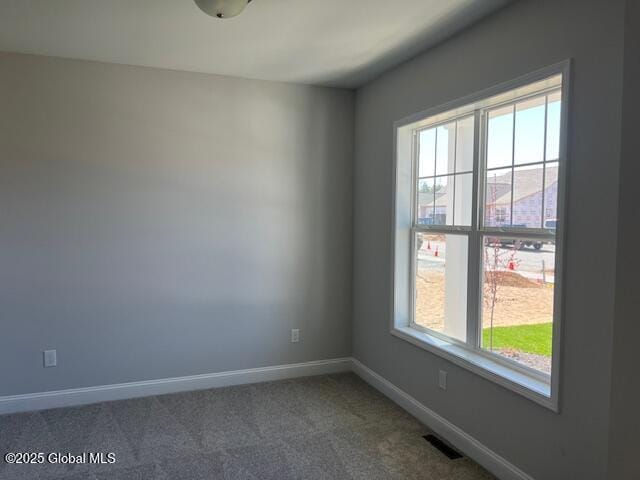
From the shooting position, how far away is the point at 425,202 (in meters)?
3.33

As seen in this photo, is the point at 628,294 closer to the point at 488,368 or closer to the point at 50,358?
the point at 488,368

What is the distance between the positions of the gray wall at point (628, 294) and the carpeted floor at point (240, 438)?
113 cm

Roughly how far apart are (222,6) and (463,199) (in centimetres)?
185

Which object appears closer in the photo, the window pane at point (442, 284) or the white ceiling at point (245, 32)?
the white ceiling at point (245, 32)

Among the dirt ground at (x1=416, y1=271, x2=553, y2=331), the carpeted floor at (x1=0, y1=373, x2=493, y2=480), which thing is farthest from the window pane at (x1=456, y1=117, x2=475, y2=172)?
the carpeted floor at (x1=0, y1=373, x2=493, y2=480)

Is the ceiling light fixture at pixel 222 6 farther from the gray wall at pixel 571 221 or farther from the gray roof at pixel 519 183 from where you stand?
the gray roof at pixel 519 183

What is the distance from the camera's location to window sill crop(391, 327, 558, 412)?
2.21 meters

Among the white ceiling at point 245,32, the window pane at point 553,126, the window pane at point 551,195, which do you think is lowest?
the window pane at point 551,195

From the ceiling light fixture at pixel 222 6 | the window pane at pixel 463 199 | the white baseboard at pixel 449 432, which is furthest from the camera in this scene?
the window pane at pixel 463 199

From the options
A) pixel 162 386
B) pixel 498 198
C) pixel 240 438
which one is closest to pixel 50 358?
pixel 162 386

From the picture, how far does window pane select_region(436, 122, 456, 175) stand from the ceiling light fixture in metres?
1.56

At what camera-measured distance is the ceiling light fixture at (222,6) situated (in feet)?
7.11

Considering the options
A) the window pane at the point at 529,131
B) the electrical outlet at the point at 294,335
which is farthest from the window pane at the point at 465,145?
the electrical outlet at the point at 294,335

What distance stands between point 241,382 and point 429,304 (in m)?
1.76
